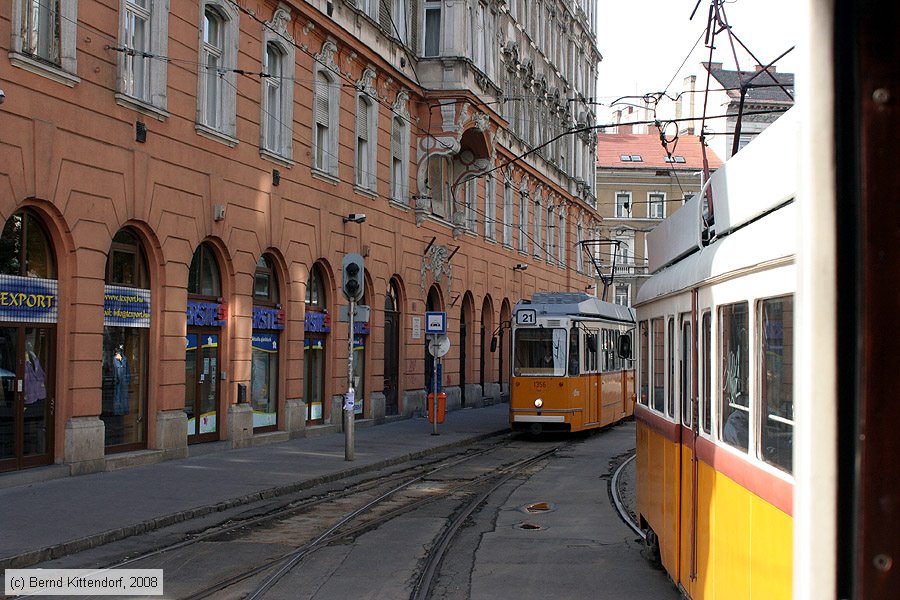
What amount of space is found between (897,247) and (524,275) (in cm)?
4262

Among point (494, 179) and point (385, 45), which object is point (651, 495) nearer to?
point (385, 45)

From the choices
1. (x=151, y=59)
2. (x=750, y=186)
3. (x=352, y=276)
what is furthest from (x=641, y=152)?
(x=750, y=186)

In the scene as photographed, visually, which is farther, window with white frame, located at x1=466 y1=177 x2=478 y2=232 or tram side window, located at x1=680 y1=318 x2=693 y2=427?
window with white frame, located at x1=466 y1=177 x2=478 y2=232

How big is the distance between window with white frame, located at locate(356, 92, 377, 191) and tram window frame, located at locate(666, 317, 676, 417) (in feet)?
62.9

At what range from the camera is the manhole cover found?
12992 millimetres

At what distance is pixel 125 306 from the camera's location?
17.0 metres

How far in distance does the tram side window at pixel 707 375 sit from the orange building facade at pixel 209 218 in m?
10.5

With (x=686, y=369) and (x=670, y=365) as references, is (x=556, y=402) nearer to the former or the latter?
(x=670, y=365)

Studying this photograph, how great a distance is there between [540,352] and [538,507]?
11308 millimetres

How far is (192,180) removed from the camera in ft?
61.3

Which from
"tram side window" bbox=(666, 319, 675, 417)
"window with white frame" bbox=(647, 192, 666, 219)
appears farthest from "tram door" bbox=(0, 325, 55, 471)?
"window with white frame" bbox=(647, 192, 666, 219)

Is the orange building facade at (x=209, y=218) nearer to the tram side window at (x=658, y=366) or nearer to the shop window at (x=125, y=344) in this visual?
the shop window at (x=125, y=344)

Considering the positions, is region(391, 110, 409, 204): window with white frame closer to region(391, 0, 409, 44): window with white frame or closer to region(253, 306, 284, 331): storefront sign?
region(391, 0, 409, 44): window with white frame

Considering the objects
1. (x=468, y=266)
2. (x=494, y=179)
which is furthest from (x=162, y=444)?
(x=494, y=179)
